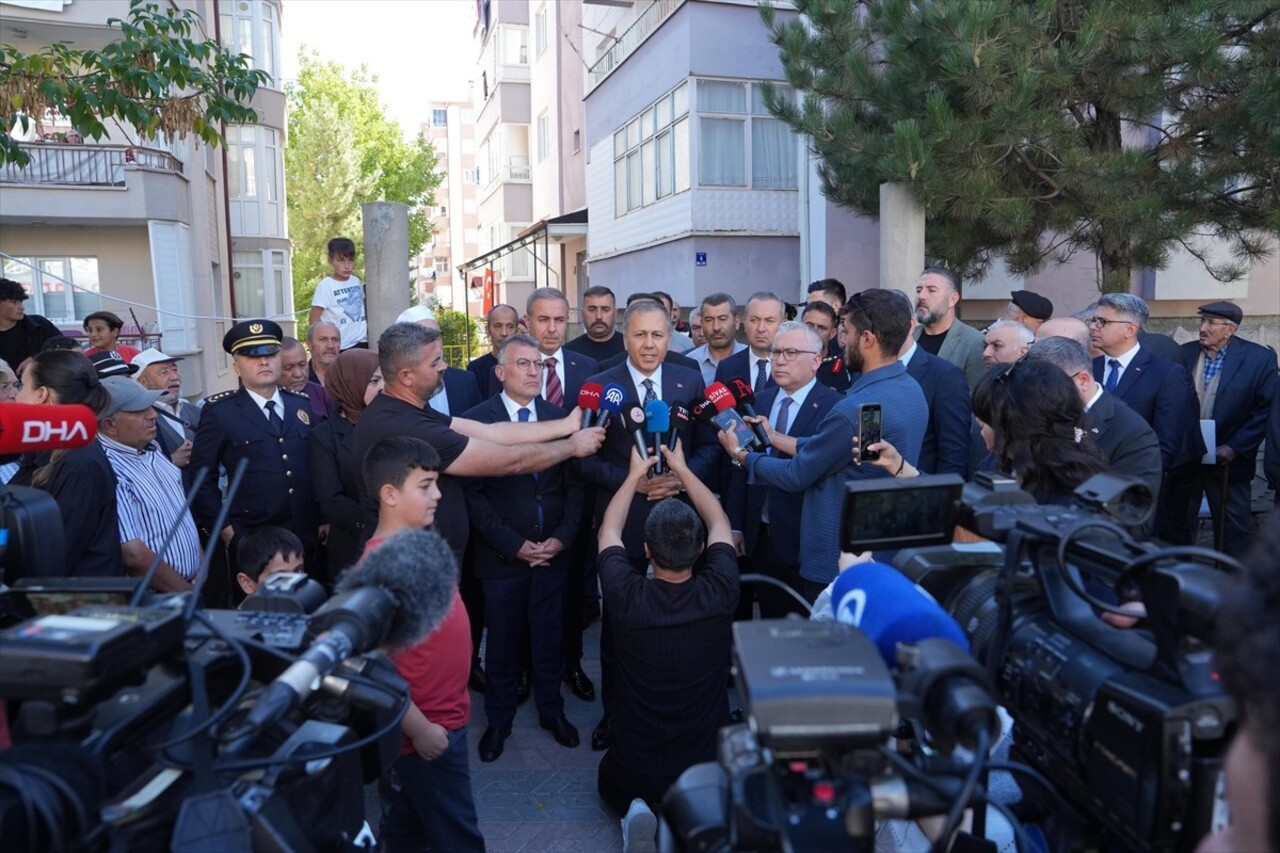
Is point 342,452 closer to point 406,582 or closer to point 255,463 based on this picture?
point 255,463

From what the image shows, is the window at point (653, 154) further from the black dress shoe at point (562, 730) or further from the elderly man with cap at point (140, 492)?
the elderly man with cap at point (140, 492)

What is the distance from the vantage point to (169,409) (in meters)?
5.73

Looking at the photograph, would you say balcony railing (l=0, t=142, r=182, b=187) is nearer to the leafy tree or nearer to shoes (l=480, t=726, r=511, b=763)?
the leafy tree

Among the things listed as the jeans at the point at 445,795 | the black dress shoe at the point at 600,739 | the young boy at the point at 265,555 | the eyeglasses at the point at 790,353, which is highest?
the eyeglasses at the point at 790,353

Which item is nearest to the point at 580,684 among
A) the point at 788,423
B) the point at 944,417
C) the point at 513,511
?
the point at 513,511

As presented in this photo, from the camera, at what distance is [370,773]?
211cm

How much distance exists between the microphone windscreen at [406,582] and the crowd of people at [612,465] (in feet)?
1.27

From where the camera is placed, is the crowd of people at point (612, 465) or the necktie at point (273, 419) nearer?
the crowd of people at point (612, 465)

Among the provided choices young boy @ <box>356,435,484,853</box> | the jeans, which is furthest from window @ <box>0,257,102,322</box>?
the jeans

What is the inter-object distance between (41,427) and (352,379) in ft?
8.76

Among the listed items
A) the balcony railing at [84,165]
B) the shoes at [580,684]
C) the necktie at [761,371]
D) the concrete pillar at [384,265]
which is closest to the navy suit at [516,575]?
the shoes at [580,684]

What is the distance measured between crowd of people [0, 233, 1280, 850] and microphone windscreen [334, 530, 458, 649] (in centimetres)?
39

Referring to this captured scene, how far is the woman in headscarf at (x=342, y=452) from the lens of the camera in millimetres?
4582

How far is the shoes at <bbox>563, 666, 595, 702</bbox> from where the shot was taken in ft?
17.3
